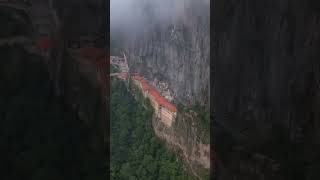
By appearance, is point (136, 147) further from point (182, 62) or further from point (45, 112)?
point (45, 112)

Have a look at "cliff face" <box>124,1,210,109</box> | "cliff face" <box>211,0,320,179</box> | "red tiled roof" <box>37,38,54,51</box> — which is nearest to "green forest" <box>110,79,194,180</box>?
"cliff face" <box>124,1,210,109</box>

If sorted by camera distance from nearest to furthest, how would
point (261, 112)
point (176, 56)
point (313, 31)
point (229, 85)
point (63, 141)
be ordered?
point (63, 141) < point (313, 31) < point (261, 112) < point (229, 85) < point (176, 56)

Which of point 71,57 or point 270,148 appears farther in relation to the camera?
point 270,148

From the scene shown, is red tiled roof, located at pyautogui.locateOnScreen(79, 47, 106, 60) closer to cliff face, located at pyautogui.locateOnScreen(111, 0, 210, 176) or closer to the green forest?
cliff face, located at pyautogui.locateOnScreen(111, 0, 210, 176)

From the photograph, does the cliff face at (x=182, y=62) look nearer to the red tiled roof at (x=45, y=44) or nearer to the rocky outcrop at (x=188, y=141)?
the rocky outcrop at (x=188, y=141)

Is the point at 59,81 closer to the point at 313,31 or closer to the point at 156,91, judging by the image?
the point at 313,31

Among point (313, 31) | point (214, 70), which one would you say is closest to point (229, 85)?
point (214, 70)

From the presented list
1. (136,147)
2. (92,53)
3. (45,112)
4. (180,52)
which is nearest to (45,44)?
(92,53)
